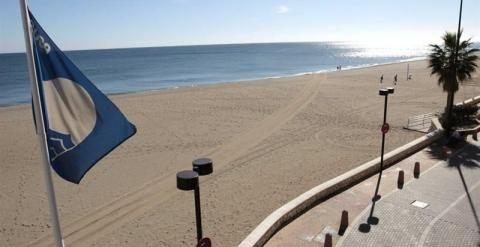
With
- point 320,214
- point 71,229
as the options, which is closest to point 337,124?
point 320,214

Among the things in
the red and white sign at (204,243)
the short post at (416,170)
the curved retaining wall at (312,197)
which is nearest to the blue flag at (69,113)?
the red and white sign at (204,243)

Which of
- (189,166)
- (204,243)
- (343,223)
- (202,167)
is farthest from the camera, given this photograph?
(189,166)

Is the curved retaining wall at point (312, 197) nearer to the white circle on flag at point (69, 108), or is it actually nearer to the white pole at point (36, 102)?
the white pole at point (36, 102)

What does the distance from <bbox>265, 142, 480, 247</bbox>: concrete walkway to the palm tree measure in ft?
21.7

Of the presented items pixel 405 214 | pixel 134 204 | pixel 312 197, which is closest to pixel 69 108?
pixel 312 197

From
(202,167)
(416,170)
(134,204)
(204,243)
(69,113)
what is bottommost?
(134,204)

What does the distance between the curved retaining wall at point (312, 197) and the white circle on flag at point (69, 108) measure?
467cm

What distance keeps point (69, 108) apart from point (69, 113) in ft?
0.22

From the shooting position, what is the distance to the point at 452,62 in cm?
1923

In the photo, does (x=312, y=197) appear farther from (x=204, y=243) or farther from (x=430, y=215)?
(x=204, y=243)

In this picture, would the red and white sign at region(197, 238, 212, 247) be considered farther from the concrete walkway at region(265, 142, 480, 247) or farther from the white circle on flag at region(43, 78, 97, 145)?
the concrete walkway at region(265, 142, 480, 247)

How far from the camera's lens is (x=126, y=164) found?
59.9ft

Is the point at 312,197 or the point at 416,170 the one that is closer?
the point at 312,197

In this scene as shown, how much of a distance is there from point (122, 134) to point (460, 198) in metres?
10.5
